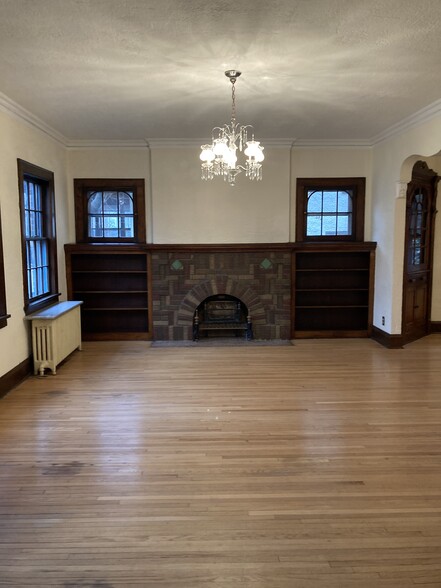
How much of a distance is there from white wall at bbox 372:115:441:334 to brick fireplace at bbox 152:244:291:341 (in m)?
1.35

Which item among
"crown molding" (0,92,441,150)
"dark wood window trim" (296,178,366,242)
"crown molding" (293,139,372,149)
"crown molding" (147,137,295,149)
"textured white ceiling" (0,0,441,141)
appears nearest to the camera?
"textured white ceiling" (0,0,441,141)

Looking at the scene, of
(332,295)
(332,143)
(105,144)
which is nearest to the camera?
(105,144)

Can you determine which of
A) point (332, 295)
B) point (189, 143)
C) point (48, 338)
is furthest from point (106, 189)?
point (332, 295)

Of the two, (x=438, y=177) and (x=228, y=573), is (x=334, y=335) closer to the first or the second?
(x=438, y=177)

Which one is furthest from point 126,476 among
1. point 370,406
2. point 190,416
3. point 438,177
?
point 438,177

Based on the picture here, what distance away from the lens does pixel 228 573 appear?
2.27m

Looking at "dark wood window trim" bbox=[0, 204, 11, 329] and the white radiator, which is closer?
"dark wood window trim" bbox=[0, 204, 11, 329]

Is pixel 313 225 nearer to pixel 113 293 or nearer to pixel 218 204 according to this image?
pixel 218 204

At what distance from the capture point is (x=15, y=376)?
5.06 meters

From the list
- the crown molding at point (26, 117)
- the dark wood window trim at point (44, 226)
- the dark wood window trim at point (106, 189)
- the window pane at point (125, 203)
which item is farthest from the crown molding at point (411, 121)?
the dark wood window trim at point (44, 226)

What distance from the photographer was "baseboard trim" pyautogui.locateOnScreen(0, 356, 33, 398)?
4769 millimetres

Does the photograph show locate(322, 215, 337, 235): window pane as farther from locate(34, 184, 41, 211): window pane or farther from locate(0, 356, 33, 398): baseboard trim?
locate(0, 356, 33, 398): baseboard trim

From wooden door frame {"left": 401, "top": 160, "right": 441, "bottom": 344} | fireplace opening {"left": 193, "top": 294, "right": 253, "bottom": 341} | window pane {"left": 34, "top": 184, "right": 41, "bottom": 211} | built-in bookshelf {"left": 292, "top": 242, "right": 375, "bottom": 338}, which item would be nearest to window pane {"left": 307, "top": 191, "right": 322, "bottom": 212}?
built-in bookshelf {"left": 292, "top": 242, "right": 375, "bottom": 338}

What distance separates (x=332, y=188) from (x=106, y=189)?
11.4ft
